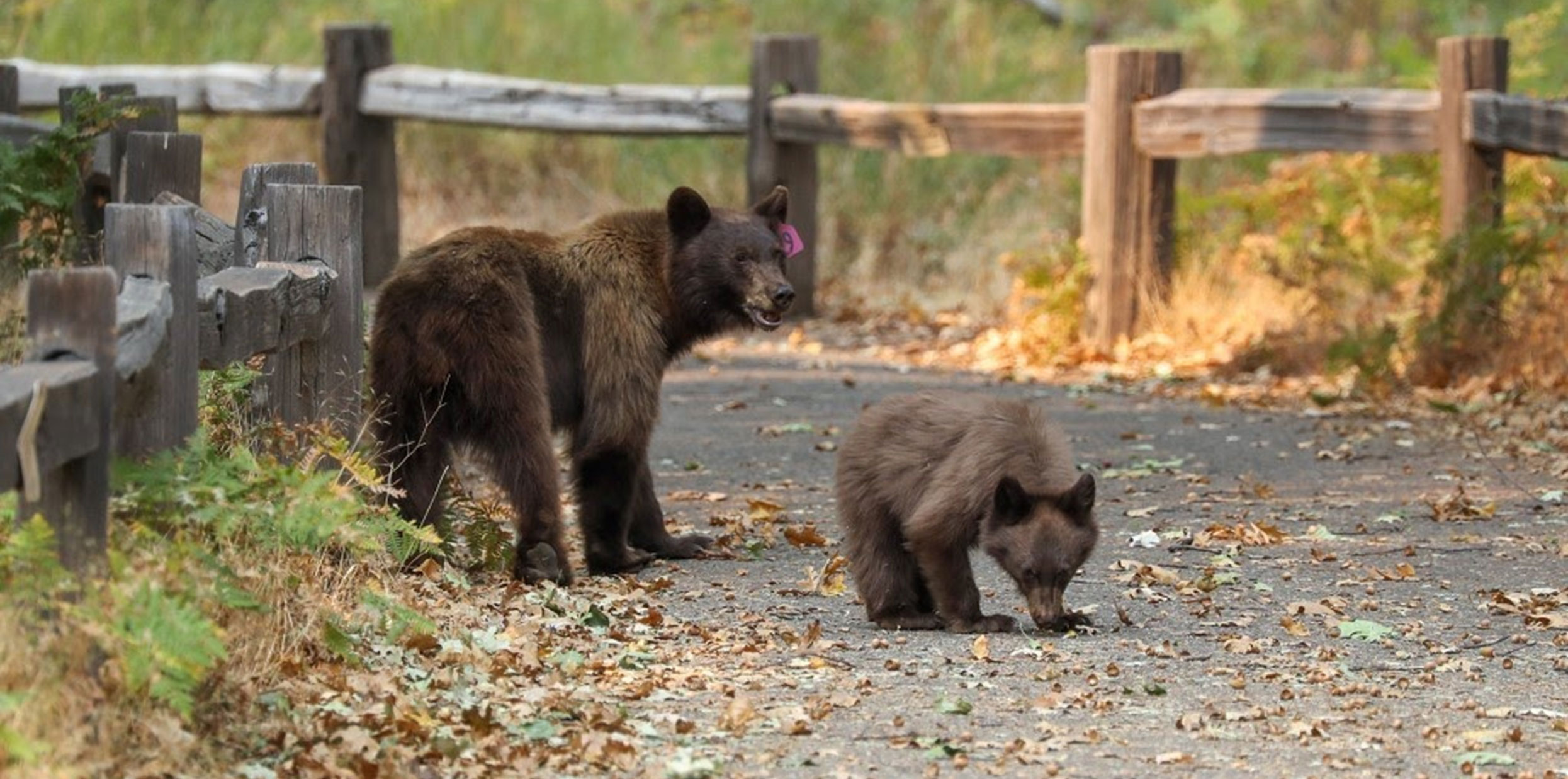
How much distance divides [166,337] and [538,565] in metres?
2.31

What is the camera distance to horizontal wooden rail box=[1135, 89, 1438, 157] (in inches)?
487

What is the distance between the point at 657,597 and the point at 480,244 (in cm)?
136

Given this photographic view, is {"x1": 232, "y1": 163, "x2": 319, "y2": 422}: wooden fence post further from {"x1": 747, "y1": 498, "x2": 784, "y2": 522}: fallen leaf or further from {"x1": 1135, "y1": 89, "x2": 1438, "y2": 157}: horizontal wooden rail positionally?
{"x1": 1135, "y1": 89, "x2": 1438, "y2": 157}: horizontal wooden rail

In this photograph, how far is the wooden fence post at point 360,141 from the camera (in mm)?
16078

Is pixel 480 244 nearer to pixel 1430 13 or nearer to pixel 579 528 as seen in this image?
pixel 579 528

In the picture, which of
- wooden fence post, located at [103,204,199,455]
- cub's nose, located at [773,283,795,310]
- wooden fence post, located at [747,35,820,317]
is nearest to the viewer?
wooden fence post, located at [103,204,199,455]

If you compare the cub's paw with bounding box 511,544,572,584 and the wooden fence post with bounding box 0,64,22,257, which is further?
the wooden fence post with bounding box 0,64,22,257

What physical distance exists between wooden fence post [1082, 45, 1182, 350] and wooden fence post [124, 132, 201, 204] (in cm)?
613

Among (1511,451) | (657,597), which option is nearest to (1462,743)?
(657,597)

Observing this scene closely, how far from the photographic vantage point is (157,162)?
→ 950 centimetres

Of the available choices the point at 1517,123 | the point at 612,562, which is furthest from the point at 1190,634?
the point at 1517,123

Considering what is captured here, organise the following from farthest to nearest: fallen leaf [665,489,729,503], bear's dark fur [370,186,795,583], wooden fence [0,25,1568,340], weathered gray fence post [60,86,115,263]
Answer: wooden fence [0,25,1568,340]
weathered gray fence post [60,86,115,263]
fallen leaf [665,489,729,503]
bear's dark fur [370,186,795,583]

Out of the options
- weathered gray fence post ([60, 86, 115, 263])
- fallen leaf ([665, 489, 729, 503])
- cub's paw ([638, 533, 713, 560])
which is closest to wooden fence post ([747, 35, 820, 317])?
weathered gray fence post ([60, 86, 115, 263])

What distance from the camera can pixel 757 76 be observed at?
15594 millimetres
